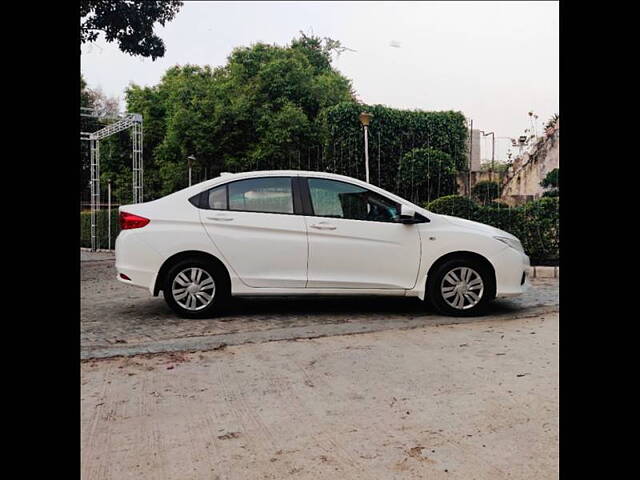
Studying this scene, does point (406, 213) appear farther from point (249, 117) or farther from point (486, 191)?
point (249, 117)

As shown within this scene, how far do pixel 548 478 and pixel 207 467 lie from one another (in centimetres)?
141

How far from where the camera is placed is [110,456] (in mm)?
2676

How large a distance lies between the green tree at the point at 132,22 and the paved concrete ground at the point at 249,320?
18.9ft

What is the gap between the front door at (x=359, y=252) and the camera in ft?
19.9

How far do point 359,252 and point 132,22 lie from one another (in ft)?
26.5

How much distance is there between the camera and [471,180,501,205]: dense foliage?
12555mm

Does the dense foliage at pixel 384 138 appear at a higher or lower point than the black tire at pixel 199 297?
higher

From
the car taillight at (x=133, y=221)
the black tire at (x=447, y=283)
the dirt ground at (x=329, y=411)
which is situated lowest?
the dirt ground at (x=329, y=411)

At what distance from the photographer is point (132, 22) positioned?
1155cm

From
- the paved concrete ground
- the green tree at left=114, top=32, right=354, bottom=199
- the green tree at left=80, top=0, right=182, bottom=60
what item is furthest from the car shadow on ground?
the green tree at left=114, top=32, right=354, bottom=199

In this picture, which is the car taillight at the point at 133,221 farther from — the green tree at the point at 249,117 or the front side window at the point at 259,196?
the green tree at the point at 249,117

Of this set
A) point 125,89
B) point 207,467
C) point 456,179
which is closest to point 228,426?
point 207,467

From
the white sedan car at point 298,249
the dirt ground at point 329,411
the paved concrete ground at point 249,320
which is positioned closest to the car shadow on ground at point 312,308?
the paved concrete ground at point 249,320
